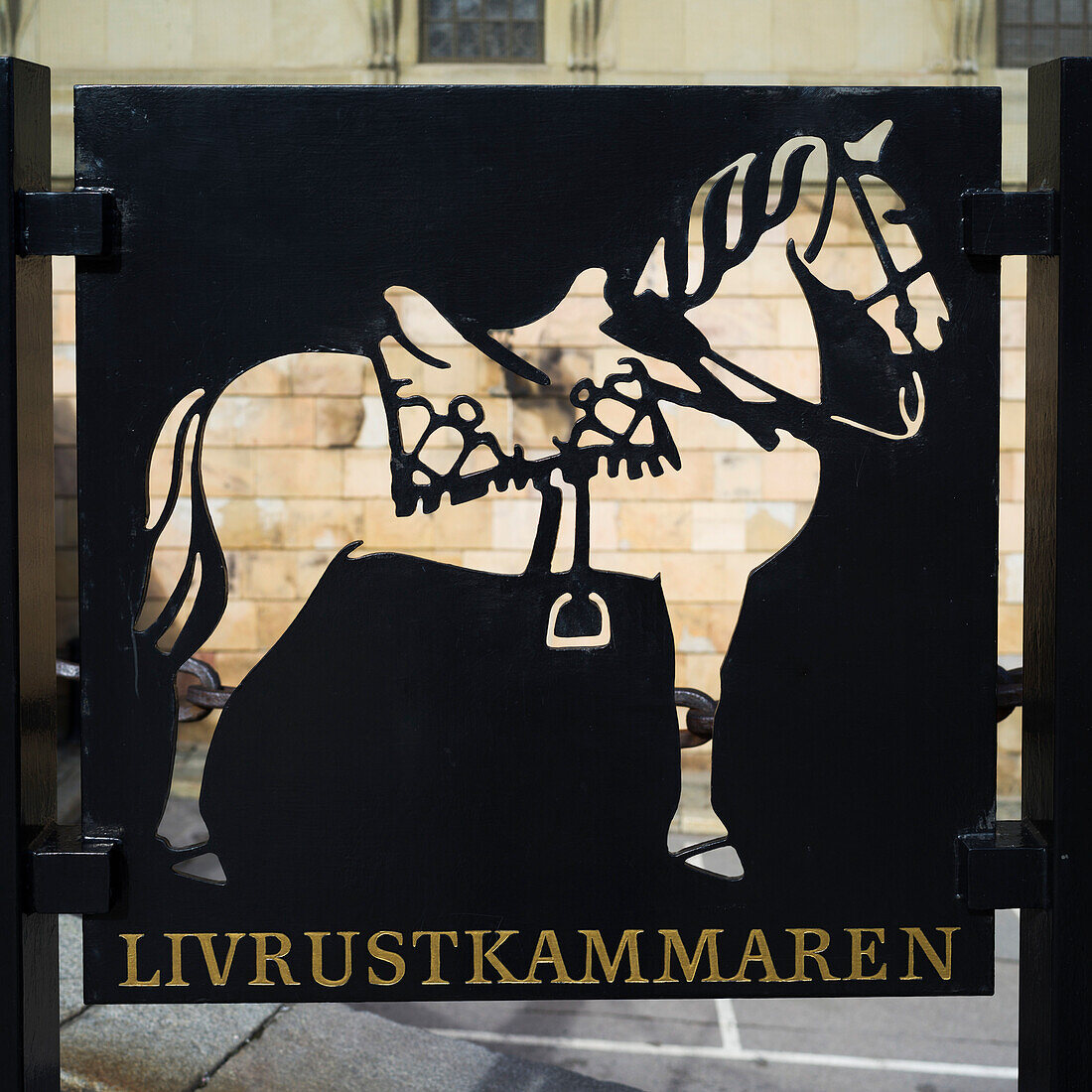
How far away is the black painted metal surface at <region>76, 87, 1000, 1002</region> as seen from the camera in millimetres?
1607

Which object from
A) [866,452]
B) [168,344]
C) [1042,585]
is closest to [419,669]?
[168,344]

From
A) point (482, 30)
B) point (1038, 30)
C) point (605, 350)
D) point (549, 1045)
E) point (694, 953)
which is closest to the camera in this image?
point (694, 953)

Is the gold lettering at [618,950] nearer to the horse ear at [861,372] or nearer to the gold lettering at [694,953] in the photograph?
the gold lettering at [694,953]

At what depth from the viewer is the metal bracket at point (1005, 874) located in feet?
5.33

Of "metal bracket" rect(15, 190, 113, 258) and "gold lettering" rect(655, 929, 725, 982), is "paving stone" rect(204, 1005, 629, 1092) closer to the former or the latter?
"gold lettering" rect(655, 929, 725, 982)

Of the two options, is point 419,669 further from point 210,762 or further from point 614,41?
point 614,41

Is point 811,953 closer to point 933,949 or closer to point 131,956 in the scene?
point 933,949

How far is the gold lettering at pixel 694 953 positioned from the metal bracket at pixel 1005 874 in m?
0.34

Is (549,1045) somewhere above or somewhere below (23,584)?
below

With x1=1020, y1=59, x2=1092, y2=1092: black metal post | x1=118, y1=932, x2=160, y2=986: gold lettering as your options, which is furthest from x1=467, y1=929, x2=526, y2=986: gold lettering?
x1=1020, y1=59, x2=1092, y2=1092: black metal post

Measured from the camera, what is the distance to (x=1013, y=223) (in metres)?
1.58

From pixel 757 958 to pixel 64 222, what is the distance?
1.32 metres

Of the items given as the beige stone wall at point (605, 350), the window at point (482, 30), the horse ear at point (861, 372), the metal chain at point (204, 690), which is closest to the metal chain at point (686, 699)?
the metal chain at point (204, 690)

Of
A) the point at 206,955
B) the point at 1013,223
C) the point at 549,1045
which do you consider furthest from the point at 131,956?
the point at 549,1045
